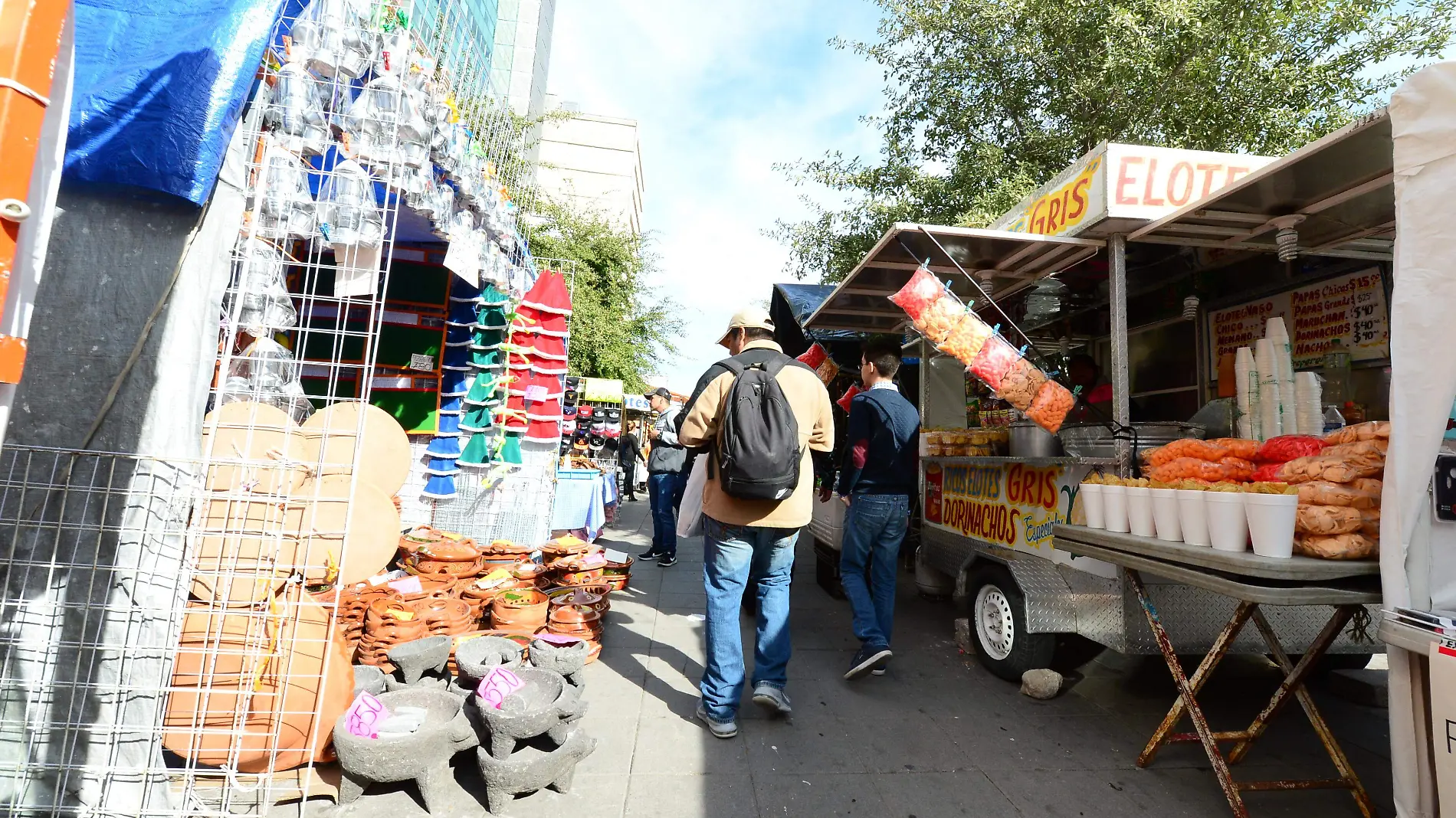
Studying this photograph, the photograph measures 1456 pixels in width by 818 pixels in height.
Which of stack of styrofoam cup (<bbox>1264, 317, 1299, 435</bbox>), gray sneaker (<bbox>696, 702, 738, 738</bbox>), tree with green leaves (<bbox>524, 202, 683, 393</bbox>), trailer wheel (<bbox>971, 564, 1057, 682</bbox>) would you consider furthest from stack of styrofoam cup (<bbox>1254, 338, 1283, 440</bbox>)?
tree with green leaves (<bbox>524, 202, 683, 393</bbox>)

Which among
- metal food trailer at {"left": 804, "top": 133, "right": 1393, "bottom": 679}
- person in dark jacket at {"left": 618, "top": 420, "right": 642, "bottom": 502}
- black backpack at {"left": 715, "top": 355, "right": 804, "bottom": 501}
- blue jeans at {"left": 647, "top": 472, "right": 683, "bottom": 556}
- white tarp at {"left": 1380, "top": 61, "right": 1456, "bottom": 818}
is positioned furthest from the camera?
person in dark jacket at {"left": 618, "top": 420, "right": 642, "bottom": 502}

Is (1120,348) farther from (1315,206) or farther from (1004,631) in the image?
(1004,631)

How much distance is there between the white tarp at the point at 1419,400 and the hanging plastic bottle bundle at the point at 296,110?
13.6 ft

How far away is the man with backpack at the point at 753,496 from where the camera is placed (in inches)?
114

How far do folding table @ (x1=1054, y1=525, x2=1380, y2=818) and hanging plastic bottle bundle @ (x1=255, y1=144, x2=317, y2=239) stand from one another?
393 cm

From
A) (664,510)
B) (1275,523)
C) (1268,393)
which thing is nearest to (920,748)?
(1275,523)

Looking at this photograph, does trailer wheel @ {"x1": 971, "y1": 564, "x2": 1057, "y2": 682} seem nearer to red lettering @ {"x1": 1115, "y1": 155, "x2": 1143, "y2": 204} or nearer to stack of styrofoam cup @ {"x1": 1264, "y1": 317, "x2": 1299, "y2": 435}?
stack of styrofoam cup @ {"x1": 1264, "y1": 317, "x2": 1299, "y2": 435}

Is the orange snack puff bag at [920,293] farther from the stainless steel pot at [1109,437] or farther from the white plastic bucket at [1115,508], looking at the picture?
the white plastic bucket at [1115,508]

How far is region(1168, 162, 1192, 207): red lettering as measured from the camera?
3.62 metres

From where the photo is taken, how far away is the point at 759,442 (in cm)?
286

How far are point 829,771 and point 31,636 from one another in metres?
2.89

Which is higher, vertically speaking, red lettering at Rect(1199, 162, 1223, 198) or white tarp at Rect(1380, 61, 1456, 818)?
red lettering at Rect(1199, 162, 1223, 198)

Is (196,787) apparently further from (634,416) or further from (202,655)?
(634,416)

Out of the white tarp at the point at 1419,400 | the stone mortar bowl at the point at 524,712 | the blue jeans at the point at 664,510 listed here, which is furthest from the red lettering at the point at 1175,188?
the blue jeans at the point at 664,510
